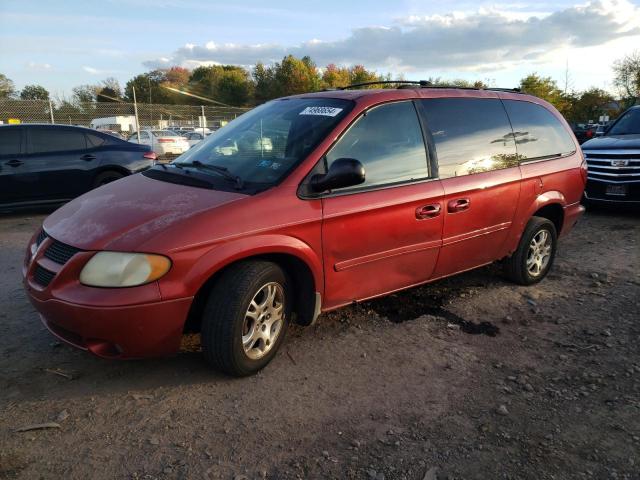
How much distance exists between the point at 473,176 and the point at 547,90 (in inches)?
2075

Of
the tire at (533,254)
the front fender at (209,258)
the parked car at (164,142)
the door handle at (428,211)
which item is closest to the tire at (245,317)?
the front fender at (209,258)

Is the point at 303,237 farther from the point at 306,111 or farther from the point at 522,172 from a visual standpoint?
the point at 522,172

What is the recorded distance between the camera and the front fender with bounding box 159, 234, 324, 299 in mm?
2729

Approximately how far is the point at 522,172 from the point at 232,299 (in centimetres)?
293

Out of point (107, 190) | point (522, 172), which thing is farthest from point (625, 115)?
point (107, 190)

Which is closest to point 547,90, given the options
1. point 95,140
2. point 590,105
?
point 590,105

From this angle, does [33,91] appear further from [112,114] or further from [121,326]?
[121,326]

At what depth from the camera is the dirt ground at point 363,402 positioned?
2.41m

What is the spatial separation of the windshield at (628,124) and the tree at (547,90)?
42301mm

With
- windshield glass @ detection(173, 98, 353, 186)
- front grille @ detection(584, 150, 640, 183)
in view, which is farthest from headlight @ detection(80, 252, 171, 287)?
front grille @ detection(584, 150, 640, 183)

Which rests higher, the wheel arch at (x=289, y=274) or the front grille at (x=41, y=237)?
the front grille at (x=41, y=237)

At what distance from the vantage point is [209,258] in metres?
2.80

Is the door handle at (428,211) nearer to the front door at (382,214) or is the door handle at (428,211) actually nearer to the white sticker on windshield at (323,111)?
the front door at (382,214)

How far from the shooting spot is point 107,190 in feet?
11.5
